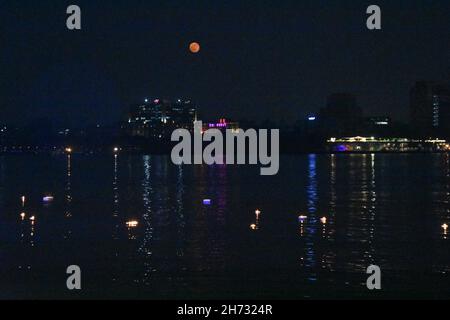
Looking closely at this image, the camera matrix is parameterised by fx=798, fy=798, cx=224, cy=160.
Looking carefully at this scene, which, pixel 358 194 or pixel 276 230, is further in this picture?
pixel 358 194

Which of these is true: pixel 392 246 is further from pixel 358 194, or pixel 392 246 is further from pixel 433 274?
pixel 358 194

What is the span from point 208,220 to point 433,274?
14.3m

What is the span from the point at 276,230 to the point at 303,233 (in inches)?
49.2

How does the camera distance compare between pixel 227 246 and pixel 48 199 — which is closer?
pixel 227 246

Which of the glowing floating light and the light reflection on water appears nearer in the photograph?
the light reflection on water

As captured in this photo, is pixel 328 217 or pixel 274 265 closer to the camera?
pixel 274 265

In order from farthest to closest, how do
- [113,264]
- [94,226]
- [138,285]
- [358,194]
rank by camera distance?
[358,194] < [94,226] < [113,264] < [138,285]

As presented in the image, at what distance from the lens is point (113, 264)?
67.3 ft

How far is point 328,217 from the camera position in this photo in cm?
3362

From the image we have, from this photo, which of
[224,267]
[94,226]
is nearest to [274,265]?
[224,267]

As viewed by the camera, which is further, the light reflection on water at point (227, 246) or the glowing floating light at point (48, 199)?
the glowing floating light at point (48, 199)
